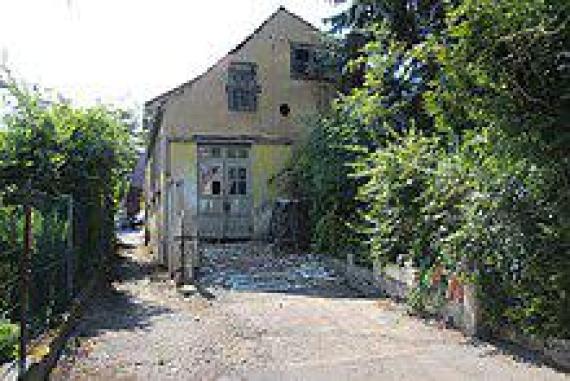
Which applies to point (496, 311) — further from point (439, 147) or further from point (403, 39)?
point (403, 39)

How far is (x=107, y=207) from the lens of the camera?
15.2 metres

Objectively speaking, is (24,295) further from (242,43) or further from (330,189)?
(242,43)

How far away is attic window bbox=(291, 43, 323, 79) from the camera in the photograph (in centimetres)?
2136

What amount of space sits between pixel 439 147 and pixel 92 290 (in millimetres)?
6350

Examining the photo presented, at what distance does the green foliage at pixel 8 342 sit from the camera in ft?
22.2

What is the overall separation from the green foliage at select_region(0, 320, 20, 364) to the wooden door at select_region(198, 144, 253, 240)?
12.7 m

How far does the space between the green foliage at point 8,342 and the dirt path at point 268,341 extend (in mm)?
489

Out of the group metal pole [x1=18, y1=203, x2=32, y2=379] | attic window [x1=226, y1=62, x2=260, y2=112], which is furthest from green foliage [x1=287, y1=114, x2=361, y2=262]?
metal pole [x1=18, y1=203, x2=32, y2=379]

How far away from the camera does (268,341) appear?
8289 millimetres

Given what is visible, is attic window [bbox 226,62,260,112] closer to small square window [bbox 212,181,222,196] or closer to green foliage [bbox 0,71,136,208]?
small square window [bbox 212,181,222,196]

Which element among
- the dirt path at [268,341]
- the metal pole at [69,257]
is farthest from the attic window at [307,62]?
the metal pole at [69,257]

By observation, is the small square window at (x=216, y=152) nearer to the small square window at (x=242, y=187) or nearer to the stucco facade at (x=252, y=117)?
the stucco facade at (x=252, y=117)

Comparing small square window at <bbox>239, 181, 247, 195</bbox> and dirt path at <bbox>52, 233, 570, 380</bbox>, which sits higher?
small square window at <bbox>239, 181, 247, 195</bbox>

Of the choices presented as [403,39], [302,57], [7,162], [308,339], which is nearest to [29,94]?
[7,162]
